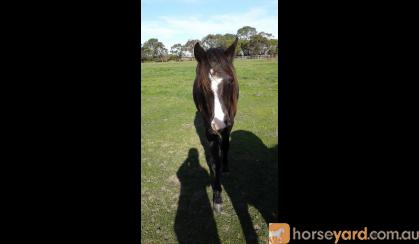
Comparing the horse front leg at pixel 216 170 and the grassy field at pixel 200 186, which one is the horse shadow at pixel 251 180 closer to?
the grassy field at pixel 200 186

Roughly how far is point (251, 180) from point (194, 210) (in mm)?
1316

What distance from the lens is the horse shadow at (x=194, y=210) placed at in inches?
138

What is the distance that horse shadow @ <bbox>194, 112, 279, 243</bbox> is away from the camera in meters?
3.84

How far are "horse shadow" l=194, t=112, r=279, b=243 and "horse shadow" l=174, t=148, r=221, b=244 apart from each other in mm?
397

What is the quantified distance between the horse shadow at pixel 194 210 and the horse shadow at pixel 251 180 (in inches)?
15.6

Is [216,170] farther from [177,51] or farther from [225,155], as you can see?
[177,51]
